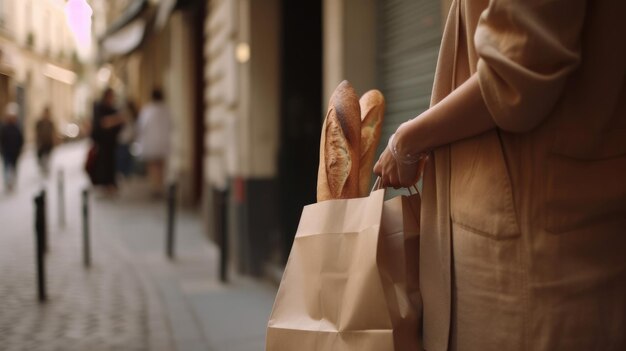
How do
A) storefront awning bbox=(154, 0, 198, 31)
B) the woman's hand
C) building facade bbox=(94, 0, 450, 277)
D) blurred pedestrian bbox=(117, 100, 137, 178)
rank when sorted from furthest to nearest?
blurred pedestrian bbox=(117, 100, 137, 178) → storefront awning bbox=(154, 0, 198, 31) → building facade bbox=(94, 0, 450, 277) → the woman's hand

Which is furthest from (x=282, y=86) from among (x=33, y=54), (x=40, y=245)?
(x=33, y=54)

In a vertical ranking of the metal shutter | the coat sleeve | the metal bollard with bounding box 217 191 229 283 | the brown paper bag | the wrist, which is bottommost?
the metal bollard with bounding box 217 191 229 283

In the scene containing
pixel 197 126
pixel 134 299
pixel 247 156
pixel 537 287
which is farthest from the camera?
pixel 197 126

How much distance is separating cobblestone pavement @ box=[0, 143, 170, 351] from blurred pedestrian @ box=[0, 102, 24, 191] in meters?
7.04

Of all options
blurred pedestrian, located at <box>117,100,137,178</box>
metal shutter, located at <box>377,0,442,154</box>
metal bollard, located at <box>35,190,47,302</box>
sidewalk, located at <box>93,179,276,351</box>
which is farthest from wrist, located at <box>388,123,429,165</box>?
blurred pedestrian, located at <box>117,100,137,178</box>

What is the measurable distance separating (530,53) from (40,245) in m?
5.60

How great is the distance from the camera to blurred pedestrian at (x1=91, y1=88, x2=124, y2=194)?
15.3 m

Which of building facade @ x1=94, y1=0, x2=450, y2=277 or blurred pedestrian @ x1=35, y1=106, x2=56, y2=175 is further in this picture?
blurred pedestrian @ x1=35, y1=106, x2=56, y2=175

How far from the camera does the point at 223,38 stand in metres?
9.02

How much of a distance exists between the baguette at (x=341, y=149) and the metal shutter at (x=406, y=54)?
2.07 metres

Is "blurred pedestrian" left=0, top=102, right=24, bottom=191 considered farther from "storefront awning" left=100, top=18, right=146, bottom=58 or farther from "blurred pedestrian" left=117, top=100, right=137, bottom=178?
"storefront awning" left=100, top=18, right=146, bottom=58

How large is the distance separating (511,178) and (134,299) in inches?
211

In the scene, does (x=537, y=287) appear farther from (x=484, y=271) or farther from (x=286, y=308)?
(x=286, y=308)

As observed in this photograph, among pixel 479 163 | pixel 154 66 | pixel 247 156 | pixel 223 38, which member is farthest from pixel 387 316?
pixel 154 66
